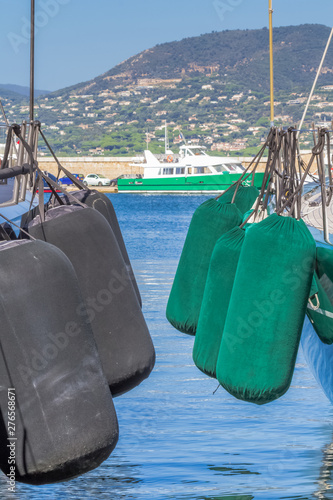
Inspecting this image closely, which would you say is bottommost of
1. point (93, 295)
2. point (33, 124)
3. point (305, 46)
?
point (93, 295)

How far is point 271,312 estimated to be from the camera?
13.4 feet

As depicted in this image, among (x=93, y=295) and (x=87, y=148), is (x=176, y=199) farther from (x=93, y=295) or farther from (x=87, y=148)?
(x=87, y=148)

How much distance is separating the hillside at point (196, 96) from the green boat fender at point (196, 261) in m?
86.2

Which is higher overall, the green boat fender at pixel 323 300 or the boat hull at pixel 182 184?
the green boat fender at pixel 323 300

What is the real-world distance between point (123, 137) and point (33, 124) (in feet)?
372

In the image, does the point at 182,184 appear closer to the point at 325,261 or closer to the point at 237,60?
the point at 325,261

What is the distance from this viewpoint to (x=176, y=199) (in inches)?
2041

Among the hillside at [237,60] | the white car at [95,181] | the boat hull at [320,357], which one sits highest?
the hillside at [237,60]

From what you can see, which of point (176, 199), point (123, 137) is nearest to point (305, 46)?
point (123, 137)

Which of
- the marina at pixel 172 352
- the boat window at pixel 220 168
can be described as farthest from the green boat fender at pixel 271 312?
the boat window at pixel 220 168

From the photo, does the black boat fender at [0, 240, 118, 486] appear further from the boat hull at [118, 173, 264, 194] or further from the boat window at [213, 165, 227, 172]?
the boat window at [213, 165, 227, 172]

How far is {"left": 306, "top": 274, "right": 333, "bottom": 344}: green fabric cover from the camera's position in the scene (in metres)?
4.25

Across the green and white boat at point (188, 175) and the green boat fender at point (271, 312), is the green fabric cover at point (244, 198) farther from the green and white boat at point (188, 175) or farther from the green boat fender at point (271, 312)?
the green and white boat at point (188, 175)

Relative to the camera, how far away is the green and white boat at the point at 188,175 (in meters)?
52.4
